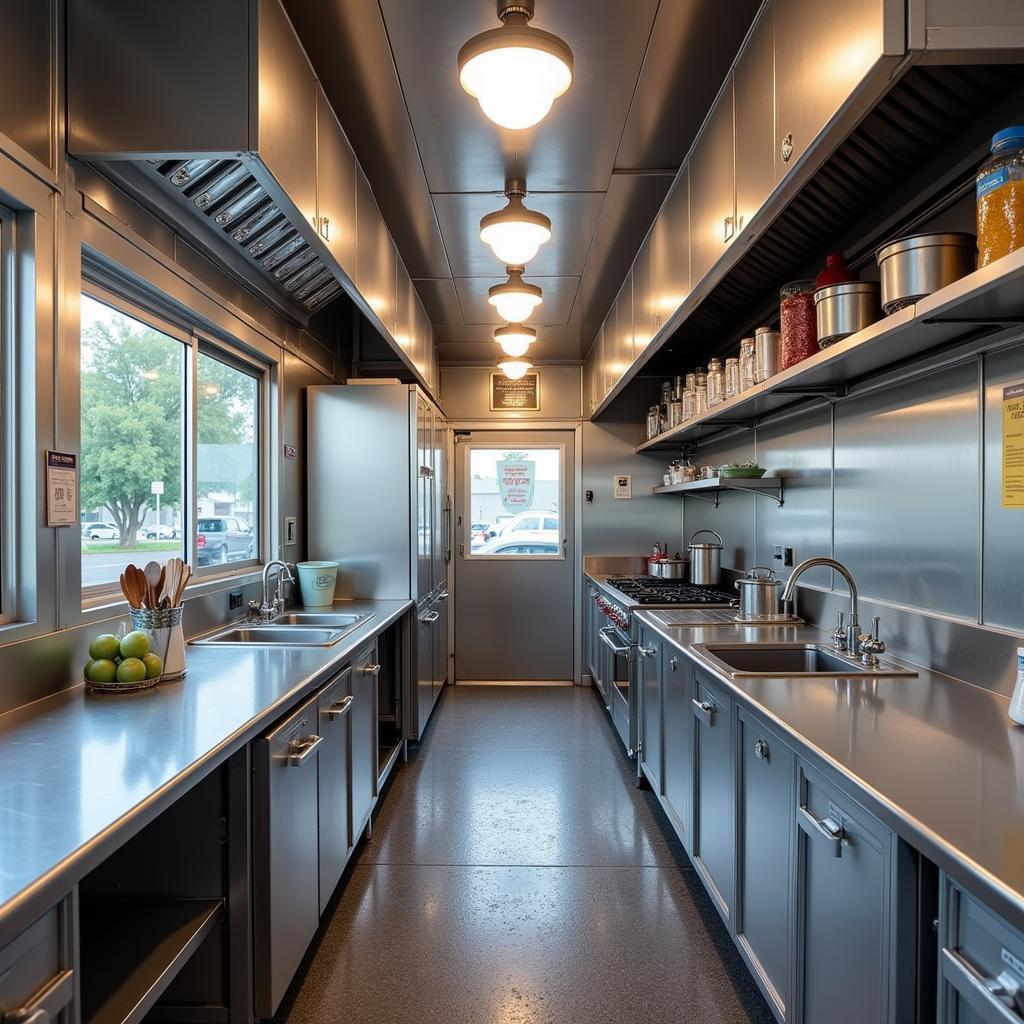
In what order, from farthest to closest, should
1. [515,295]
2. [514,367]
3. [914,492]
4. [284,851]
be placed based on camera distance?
[514,367] < [515,295] < [914,492] < [284,851]

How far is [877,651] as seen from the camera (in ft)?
6.61

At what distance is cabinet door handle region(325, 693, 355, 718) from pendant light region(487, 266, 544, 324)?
212 cm

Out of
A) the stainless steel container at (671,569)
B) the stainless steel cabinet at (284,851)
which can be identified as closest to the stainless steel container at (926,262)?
the stainless steel cabinet at (284,851)

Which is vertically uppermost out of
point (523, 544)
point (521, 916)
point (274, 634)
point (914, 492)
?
point (914, 492)

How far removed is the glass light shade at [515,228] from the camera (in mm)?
2770

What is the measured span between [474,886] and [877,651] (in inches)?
64.0

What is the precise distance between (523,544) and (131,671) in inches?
164

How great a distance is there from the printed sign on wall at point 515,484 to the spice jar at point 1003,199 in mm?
4566

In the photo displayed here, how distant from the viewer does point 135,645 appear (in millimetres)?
1856

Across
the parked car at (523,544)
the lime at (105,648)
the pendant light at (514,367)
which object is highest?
the pendant light at (514,367)

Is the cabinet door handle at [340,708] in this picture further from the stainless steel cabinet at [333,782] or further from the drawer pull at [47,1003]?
the drawer pull at [47,1003]

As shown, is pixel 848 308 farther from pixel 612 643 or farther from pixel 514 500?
pixel 514 500

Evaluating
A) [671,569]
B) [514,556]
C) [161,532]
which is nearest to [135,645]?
[161,532]

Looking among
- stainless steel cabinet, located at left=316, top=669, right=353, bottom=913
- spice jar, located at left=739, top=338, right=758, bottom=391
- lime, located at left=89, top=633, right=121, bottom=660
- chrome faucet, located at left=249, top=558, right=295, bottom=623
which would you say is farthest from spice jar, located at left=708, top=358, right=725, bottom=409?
lime, located at left=89, top=633, right=121, bottom=660
